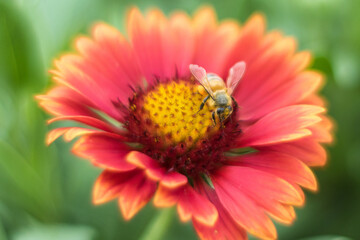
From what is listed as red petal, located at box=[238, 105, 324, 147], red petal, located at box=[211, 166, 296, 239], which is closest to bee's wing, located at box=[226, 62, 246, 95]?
red petal, located at box=[238, 105, 324, 147]

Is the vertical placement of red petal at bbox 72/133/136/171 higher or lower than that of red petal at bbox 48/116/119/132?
lower

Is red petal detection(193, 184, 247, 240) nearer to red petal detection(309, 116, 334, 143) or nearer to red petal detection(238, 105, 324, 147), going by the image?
red petal detection(238, 105, 324, 147)

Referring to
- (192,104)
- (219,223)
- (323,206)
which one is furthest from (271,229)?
(323,206)

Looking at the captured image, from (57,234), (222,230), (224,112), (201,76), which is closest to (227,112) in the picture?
(224,112)

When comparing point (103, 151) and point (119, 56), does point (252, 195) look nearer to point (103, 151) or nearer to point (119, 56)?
point (103, 151)

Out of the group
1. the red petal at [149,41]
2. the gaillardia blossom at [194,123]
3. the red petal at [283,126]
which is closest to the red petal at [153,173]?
the gaillardia blossom at [194,123]

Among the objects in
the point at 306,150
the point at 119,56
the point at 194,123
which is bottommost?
the point at 306,150

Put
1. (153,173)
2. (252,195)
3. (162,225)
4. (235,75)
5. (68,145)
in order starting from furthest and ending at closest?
(68,145)
(235,75)
(162,225)
(252,195)
(153,173)
